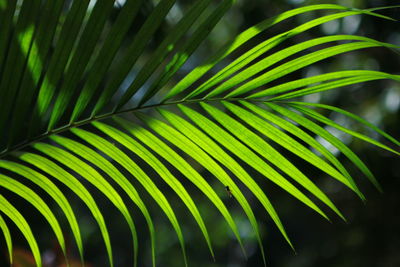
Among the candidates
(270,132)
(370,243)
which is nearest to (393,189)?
(370,243)

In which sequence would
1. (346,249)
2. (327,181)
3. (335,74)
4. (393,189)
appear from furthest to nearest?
(346,249) → (327,181) → (393,189) → (335,74)

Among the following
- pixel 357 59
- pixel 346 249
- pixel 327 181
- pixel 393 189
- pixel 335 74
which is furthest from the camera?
pixel 346 249

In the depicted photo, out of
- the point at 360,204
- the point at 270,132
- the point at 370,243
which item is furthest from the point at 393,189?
the point at 270,132

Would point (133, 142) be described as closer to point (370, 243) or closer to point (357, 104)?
point (357, 104)

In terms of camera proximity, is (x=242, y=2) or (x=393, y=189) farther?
(x=242, y=2)

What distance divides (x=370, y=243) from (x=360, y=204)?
32 cm

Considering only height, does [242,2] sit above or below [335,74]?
above

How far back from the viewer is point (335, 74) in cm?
68

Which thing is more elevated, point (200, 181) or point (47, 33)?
point (47, 33)

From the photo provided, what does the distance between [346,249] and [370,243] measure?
0.39 metres

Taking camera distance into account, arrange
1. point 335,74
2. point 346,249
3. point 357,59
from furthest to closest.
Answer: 1. point 346,249
2. point 357,59
3. point 335,74

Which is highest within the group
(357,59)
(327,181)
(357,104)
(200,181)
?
(357,59)

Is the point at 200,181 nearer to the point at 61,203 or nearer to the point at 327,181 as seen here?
the point at 61,203

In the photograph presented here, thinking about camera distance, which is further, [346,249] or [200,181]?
[346,249]
